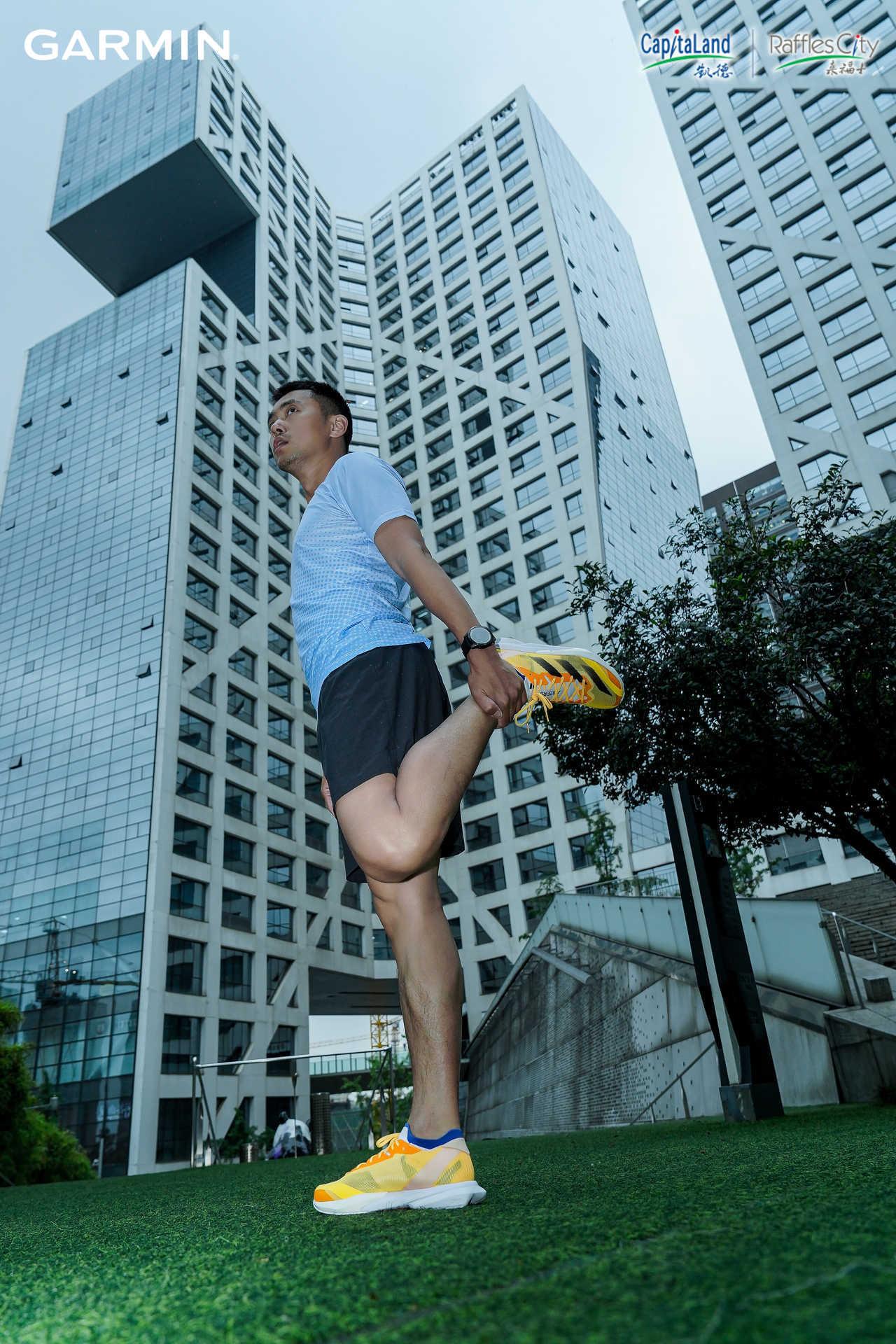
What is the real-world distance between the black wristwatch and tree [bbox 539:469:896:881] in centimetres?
675

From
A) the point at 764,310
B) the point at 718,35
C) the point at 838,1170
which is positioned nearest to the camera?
the point at 838,1170

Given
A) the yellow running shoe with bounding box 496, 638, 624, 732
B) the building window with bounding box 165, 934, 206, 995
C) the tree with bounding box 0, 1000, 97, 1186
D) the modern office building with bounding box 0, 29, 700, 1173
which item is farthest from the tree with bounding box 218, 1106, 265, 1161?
the yellow running shoe with bounding box 496, 638, 624, 732

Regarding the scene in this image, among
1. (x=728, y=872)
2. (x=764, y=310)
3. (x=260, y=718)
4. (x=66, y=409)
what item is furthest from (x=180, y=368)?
(x=728, y=872)

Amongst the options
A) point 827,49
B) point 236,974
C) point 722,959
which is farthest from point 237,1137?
point 827,49

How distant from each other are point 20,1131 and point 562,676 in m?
9.67

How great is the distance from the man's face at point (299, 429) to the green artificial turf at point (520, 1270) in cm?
245

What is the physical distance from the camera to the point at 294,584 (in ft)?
9.53

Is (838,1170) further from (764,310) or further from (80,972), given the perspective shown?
(764,310)

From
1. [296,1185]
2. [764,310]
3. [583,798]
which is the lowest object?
[296,1185]

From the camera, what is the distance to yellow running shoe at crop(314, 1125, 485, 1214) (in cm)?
191

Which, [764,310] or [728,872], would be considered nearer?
[728,872]

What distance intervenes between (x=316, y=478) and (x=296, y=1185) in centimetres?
300

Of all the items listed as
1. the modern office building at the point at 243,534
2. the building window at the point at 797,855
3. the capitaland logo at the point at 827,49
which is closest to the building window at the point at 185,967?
the modern office building at the point at 243,534

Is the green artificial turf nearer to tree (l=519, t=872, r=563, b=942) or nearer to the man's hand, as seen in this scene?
the man's hand
